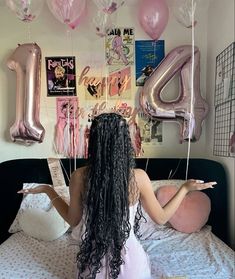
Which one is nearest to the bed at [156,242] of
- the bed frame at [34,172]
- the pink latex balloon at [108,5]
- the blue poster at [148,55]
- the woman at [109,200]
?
the bed frame at [34,172]

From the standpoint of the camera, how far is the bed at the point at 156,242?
50.1 inches

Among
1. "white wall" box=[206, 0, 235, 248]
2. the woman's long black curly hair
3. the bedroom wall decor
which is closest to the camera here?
the woman's long black curly hair

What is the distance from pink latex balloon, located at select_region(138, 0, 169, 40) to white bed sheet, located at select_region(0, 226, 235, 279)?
1.15m

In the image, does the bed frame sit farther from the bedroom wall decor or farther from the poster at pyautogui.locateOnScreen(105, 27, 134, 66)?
the poster at pyautogui.locateOnScreen(105, 27, 134, 66)

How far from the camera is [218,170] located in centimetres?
172

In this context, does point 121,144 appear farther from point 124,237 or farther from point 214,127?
point 214,127

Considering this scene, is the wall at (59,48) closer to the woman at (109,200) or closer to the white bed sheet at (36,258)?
the white bed sheet at (36,258)

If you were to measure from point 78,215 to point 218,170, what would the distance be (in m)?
0.93

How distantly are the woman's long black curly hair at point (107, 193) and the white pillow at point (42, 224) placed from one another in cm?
65

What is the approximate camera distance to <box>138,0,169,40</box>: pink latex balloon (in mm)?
1816

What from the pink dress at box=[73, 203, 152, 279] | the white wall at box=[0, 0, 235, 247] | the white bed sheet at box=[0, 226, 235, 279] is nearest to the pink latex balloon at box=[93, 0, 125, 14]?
the white wall at box=[0, 0, 235, 247]

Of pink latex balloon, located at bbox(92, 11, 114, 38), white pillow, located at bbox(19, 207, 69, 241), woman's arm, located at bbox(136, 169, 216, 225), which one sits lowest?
white pillow, located at bbox(19, 207, 69, 241)

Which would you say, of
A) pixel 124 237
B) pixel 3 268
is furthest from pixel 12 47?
pixel 124 237

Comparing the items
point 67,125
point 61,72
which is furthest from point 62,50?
point 67,125
